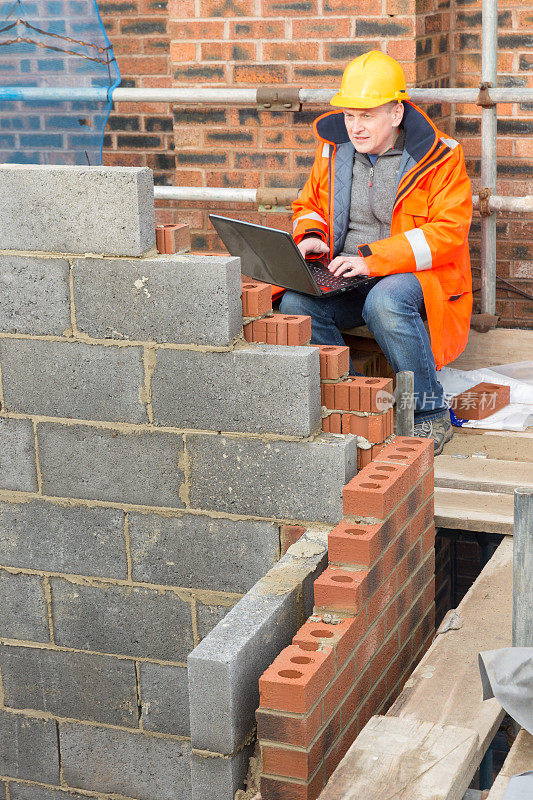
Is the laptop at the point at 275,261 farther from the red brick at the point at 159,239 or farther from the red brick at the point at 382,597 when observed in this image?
the red brick at the point at 382,597

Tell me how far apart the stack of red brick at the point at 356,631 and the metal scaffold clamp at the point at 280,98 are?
228cm

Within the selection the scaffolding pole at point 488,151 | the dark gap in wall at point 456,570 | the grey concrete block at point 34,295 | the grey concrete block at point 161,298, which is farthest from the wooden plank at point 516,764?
the scaffolding pole at point 488,151

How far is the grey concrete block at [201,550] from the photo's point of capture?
4.07 meters

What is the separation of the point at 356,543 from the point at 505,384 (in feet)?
7.24

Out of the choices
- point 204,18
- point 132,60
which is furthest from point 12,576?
point 132,60

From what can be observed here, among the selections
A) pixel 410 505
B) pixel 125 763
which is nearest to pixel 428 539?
pixel 410 505

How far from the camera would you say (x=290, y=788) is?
10.3 ft

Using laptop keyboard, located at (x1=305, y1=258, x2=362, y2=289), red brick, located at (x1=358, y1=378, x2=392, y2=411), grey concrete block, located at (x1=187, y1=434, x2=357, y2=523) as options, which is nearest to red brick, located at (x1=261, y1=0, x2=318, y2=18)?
laptop keyboard, located at (x1=305, y1=258, x2=362, y2=289)

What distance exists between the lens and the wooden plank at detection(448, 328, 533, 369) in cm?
560

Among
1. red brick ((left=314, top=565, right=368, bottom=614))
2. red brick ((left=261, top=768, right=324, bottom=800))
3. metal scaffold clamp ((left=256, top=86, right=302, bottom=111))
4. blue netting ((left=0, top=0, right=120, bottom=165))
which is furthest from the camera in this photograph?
blue netting ((left=0, top=0, right=120, bottom=165))

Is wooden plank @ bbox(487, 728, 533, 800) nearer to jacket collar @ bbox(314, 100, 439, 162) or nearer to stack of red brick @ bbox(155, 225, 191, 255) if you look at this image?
stack of red brick @ bbox(155, 225, 191, 255)

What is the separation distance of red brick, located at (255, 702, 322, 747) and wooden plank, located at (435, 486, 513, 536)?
1362 millimetres

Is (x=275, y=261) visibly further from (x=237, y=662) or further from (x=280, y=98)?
(x=237, y=662)

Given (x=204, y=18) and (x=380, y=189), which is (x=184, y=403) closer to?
(x=380, y=189)
